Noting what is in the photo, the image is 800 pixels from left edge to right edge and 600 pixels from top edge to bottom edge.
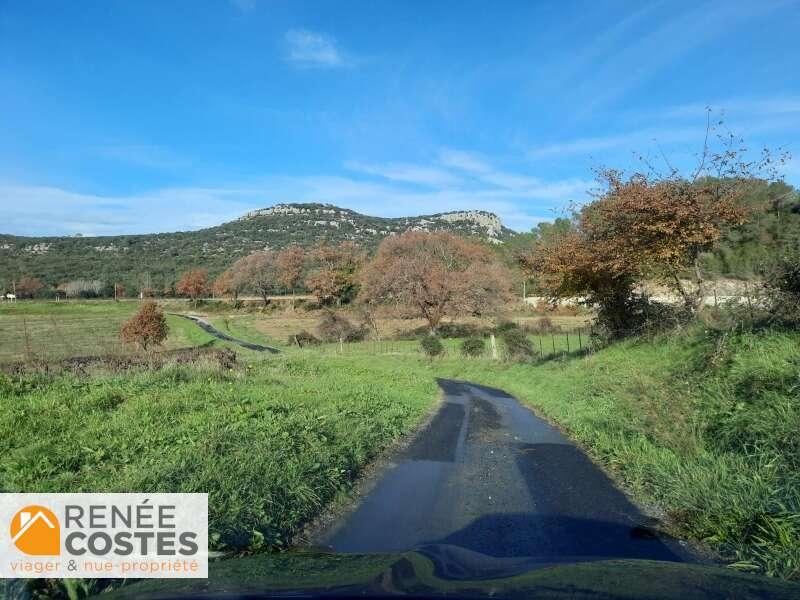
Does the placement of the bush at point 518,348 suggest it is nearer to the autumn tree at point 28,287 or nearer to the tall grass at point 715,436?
the tall grass at point 715,436

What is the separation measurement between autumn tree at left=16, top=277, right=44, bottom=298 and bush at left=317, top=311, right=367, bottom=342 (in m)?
47.4

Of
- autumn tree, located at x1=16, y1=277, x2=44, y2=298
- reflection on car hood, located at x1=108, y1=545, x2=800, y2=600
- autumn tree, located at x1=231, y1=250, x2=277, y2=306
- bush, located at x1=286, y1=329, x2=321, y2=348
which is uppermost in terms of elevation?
autumn tree, located at x1=231, y1=250, x2=277, y2=306

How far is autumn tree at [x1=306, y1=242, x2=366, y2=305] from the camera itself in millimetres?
72606

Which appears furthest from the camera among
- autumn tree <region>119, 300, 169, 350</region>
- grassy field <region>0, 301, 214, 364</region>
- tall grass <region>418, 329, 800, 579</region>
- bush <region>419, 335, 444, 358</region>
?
bush <region>419, 335, 444, 358</region>

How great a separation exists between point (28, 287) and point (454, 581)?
87150 mm

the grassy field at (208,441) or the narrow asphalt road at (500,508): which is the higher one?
the grassy field at (208,441)

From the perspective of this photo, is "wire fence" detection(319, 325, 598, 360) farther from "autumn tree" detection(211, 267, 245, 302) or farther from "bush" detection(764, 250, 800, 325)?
"autumn tree" detection(211, 267, 245, 302)

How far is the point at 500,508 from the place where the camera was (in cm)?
607

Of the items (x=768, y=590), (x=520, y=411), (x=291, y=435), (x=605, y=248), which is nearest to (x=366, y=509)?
(x=291, y=435)

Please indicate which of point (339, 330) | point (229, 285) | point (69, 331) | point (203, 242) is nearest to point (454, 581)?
point (69, 331)

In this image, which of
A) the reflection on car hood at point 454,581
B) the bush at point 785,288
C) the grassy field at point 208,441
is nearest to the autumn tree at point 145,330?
the grassy field at point 208,441

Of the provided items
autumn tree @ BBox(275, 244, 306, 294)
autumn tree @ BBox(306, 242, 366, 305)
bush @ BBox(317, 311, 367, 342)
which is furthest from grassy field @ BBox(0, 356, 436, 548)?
autumn tree @ BBox(275, 244, 306, 294)

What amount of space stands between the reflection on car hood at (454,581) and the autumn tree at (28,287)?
8394 centimetres

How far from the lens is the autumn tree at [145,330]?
3191 centimetres
